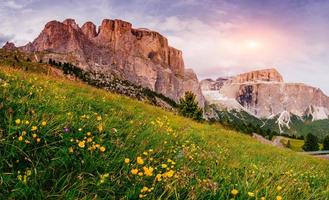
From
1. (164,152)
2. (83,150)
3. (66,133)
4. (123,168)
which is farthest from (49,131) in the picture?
(164,152)

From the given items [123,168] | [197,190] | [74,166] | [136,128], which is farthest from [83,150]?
[136,128]

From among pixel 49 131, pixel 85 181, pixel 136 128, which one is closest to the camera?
pixel 85 181

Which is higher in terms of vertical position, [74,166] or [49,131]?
[49,131]

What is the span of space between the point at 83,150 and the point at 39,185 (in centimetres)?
102

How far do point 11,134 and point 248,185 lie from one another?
10.9 feet

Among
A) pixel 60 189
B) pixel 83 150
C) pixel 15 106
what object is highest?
pixel 15 106

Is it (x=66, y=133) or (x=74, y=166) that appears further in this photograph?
(x=66, y=133)

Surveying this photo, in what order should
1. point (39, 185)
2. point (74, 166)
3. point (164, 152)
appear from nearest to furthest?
point (39, 185)
point (74, 166)
point (164, 152)

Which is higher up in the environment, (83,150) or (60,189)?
(83,150)

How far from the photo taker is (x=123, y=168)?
4.80 meters

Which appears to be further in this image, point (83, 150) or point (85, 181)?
point (83, 150)

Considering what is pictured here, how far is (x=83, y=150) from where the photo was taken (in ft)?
15.9

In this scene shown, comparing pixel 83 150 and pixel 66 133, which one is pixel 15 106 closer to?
pixel 66 133

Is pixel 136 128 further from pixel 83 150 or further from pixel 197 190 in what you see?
pixel 197 190
